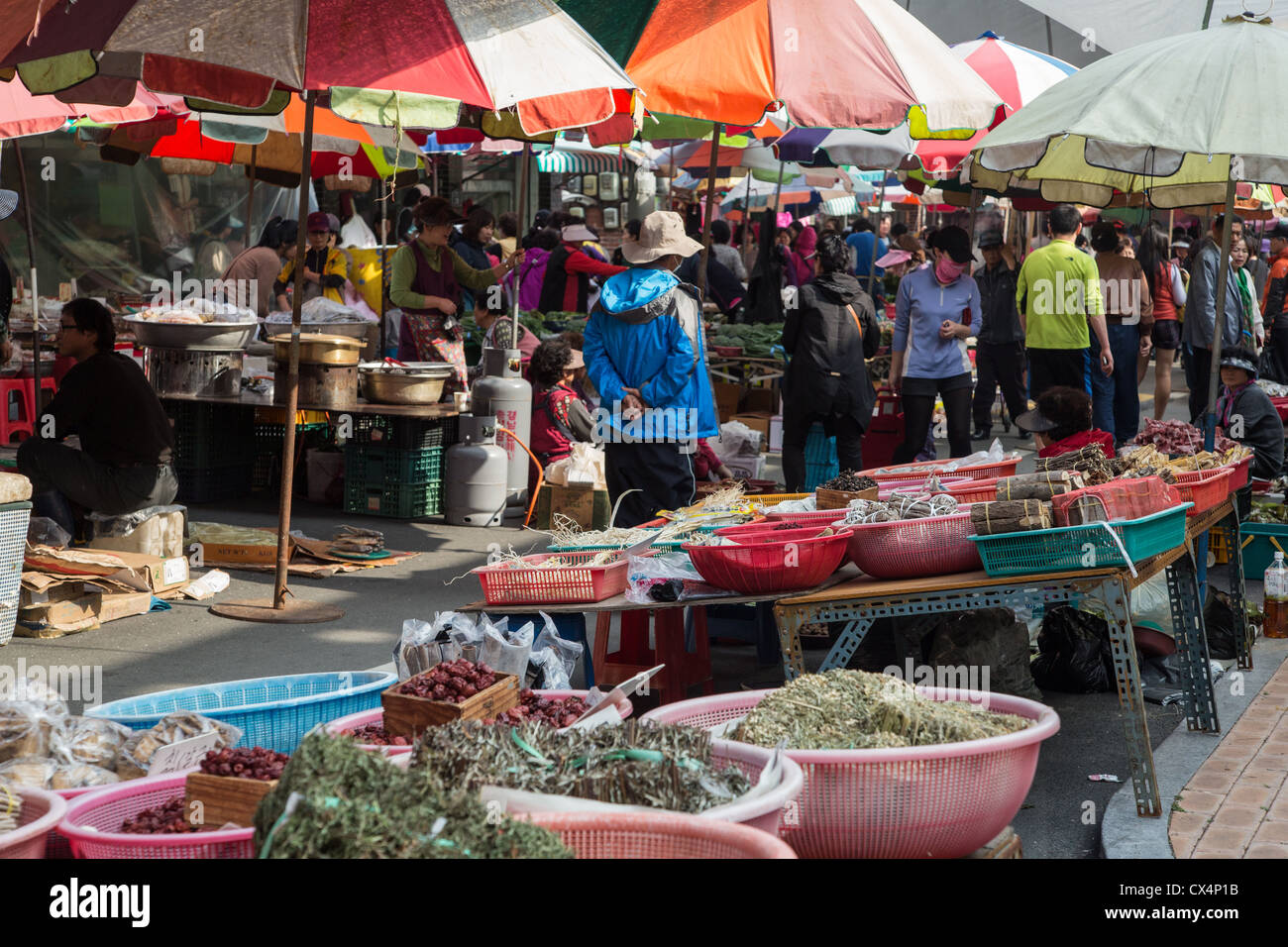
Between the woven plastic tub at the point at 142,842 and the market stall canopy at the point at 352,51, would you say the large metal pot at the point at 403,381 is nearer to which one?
the market stall canopy at the point at 352,51

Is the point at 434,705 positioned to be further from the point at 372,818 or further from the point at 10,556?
the point at 10,556

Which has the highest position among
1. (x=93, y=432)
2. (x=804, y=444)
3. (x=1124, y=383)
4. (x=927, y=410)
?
(x=1124, y=383)

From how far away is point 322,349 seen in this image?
9.67 meters

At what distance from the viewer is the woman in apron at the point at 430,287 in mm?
10883

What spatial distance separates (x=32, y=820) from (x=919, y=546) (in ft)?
10.0

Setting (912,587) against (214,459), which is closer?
(912,587)

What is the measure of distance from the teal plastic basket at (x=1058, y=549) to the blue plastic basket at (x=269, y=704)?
6.90 feet

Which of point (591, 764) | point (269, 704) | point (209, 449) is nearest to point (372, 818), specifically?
point (591, 764)

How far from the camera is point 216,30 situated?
601 centimetres

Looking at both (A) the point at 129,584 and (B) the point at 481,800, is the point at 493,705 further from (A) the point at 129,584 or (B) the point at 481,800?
(A) the point at 129,584

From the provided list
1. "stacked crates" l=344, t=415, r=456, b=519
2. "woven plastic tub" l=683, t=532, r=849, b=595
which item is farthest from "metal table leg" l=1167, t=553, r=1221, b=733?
→ "stacked crates" l=344, t=415, r=456, b=519

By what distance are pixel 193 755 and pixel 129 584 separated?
4248 millimetres

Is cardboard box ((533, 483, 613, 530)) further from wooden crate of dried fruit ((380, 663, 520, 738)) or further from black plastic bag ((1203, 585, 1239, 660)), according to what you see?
wooden crate of dried fruit ((380, 663, 520, 738))
